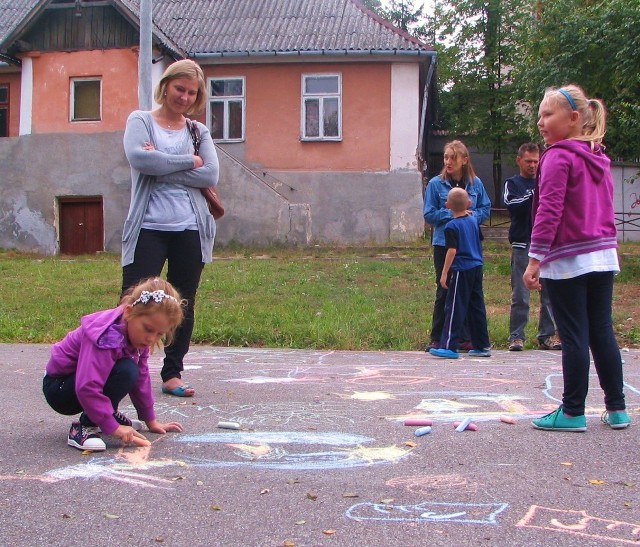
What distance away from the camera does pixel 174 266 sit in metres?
4.82

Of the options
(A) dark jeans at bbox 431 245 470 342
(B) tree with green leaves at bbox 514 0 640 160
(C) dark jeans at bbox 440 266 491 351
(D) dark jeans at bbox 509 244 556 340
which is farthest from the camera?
(B) tree with green leaves at bbox 514 0 640 160

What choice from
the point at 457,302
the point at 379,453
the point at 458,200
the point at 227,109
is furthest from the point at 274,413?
the point at 227,109

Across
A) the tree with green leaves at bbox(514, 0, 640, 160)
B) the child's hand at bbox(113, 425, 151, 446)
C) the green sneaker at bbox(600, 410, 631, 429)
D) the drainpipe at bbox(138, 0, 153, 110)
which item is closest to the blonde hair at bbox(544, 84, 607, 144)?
the green sneaker at bbox(600, 410, 631, 429)

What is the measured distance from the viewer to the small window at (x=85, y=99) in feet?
63.7

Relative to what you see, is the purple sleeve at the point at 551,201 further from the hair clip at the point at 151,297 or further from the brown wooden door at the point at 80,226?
the brown wooden door at the point at 80,226

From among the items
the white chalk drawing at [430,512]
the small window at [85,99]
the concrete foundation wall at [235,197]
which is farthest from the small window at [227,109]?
the white chalk drawing at [430,512]

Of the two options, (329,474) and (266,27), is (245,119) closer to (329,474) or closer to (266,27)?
(266,27)

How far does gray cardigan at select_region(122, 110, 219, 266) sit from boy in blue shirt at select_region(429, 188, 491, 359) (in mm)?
2510

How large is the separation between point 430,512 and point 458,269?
4.07 m

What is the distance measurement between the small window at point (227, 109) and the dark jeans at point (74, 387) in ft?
57.3

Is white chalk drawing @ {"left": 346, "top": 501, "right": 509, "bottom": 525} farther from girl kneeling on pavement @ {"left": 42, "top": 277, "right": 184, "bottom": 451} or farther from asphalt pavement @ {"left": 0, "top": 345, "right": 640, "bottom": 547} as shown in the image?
girl kneeling on pavement @ {"left": 42, "top": 277, "right": 184, "bottom": 451}

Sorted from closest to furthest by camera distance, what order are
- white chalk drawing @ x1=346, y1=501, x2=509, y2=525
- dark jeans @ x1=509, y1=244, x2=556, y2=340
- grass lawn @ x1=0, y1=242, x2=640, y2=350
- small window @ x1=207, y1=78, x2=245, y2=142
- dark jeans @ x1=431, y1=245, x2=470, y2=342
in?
white chalk drawing @ x1=346, y1=501, x2=509, y2=525, dark jeans @ x1=431, y1=245, x2=470, y2=342, dark jeans @ x1=509, y1=244, x2=556, y2=340, grass lawn @ x1=0, y1=242, x2=640, y2=350, small window @ x1=207, y1=78, x2=245, y2=142

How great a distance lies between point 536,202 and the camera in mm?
4176

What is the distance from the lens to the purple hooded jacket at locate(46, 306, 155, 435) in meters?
3.51
